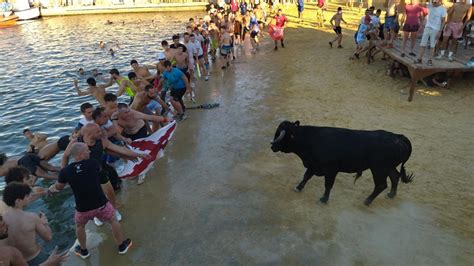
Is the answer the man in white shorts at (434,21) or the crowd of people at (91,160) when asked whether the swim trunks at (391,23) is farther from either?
the crowd of people at (91,160)

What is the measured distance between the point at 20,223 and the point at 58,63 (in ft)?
64.3

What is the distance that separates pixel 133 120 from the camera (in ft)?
25.5

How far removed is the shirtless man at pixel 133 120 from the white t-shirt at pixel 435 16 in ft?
30.2

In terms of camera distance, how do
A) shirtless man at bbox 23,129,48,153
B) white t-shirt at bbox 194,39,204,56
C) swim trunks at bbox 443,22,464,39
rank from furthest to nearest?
white t-shirt at bbox 194,39,204,56 → swim trunks at bbox 443,22,464,39 → shirtless man at bbox 23,129,48,153

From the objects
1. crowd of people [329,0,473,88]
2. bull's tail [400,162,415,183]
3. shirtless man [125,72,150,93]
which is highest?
crowd of people [329,0,473,88]

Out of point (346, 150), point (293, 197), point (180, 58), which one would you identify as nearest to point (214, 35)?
point (180, 58)

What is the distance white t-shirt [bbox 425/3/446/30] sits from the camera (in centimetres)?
1073

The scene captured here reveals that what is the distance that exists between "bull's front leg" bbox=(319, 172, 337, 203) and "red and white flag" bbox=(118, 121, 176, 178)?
3667mm

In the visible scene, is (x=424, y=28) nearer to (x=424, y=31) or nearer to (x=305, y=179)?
(x=424, y=31)

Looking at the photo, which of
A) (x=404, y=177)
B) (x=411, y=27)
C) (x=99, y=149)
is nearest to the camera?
(x=99, y=149)

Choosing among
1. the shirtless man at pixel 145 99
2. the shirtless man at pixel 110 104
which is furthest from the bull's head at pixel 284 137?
the shirtless man at pixel 110 104

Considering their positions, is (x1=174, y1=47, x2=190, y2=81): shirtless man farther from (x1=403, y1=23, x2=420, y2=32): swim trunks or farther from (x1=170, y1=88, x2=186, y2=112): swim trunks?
(x1=403, y1=23, x2=420, y2=32): swim trunks

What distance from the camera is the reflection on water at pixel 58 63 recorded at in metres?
11.2

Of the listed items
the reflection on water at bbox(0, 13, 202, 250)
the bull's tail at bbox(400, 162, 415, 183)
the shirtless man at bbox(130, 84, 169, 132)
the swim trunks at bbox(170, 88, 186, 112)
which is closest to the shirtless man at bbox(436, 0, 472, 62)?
the bull's tail at bbox(400, 162, 415, 183)
